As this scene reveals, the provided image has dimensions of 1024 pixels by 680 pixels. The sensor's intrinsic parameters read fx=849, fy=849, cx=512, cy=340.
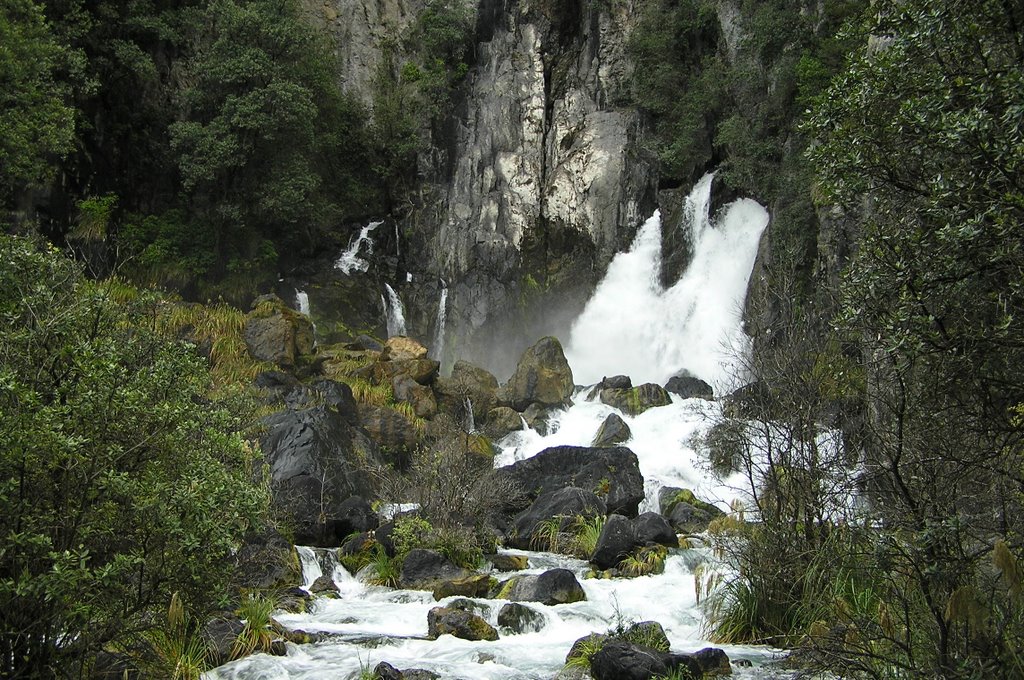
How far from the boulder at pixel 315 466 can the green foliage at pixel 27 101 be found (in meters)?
9.58

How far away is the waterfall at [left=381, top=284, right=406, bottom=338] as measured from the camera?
106ft

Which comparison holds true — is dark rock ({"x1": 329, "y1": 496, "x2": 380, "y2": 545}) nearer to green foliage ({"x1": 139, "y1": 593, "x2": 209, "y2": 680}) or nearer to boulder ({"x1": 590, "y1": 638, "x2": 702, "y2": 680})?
green foliage ({"x1": 139, "y1": 593, "x2": 209, "y2": 680})

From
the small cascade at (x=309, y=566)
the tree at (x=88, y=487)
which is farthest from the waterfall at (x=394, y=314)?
the tree at (x=88, y=487)

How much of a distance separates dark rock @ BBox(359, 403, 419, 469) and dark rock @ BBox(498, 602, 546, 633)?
33.5 ft

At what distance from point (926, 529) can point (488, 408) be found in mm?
18787

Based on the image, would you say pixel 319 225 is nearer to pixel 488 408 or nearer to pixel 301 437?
pixel 488 408

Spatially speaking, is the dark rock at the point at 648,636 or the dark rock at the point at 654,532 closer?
the dark rock at the point at 648,636

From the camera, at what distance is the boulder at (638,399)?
23656 mm

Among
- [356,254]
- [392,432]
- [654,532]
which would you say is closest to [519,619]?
[654,532]

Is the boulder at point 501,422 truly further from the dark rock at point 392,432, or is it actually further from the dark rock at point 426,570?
the dark rock at point 426,570

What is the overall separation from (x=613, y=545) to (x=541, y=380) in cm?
1130

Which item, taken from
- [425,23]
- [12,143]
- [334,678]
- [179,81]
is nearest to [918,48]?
[334,678]

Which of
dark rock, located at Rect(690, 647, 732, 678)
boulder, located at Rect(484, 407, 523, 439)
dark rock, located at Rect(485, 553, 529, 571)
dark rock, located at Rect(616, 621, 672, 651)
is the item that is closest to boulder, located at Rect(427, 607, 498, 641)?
dark rock, located at Rect(616, 621, 672, 651)

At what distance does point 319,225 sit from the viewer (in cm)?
3166
